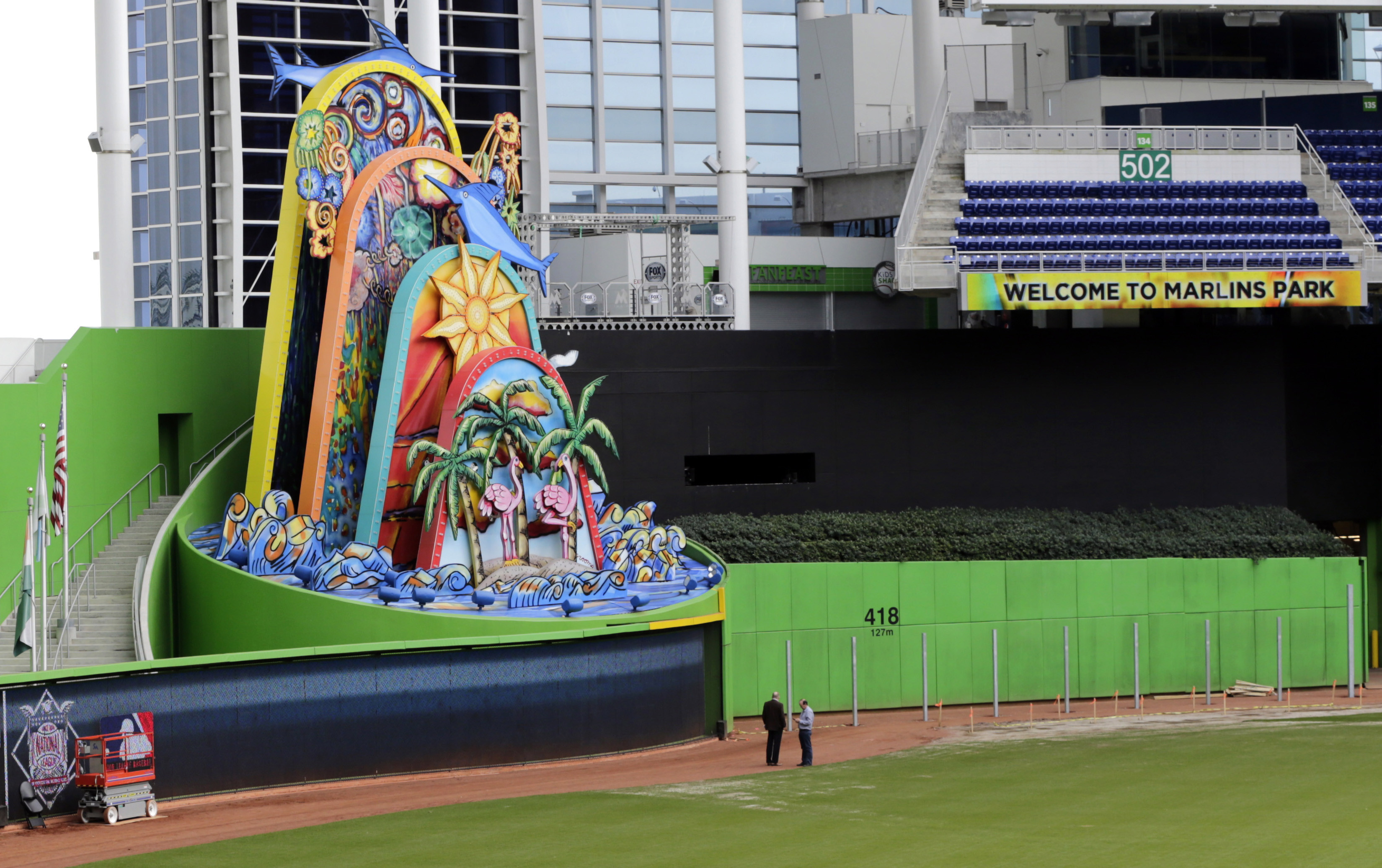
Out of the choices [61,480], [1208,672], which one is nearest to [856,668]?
[1208,672]

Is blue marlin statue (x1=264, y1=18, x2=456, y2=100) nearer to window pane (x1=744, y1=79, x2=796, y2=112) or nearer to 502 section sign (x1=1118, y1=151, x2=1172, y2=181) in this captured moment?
502 section sign (x1=1118, y1=151, x2=1172, y2=181)

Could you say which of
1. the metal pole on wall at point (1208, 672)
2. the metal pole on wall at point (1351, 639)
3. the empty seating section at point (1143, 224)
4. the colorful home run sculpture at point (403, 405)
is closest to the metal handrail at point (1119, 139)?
the empty seating section at point (1143, 224)

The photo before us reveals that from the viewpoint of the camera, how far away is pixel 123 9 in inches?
1366

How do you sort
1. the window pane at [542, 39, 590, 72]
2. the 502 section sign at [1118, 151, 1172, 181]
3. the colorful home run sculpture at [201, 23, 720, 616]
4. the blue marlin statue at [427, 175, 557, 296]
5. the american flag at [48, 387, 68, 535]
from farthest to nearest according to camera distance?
the window pane at [542, 39, 590, 72] → the 502 section sign at [1118, 151, 1172, 181] → the blue marlin statue at [427, 175, 557, 296] → the colorful home run sculpture at [201, 23, 720, 616] → the american flag at [48, 387, 68, 535]

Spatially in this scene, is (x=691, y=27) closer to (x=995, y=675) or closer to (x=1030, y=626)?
(x=1030, y=626)

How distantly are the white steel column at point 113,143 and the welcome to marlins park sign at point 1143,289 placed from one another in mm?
17302

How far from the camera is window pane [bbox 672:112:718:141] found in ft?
187

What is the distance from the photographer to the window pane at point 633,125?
2210 inches

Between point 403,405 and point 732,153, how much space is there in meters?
13.5

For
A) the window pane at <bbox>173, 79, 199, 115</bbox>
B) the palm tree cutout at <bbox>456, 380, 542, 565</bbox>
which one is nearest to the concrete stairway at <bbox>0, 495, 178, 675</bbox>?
the palm tree cutout at <bbox>456, 380, 542, 565</bbox>

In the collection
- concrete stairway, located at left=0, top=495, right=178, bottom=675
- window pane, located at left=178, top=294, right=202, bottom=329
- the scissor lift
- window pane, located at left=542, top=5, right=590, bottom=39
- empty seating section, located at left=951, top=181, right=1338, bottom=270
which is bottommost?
the scissor lift

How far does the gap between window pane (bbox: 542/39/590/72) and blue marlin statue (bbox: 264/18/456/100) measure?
974 inches

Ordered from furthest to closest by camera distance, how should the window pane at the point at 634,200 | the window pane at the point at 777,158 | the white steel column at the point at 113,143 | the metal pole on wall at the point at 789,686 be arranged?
1. the window pane at the point at 777,158
2. the window pane at the point at 634,200
3. the white steel column at the point at 113,143
4. the metal pole on wall at the point at 789,686

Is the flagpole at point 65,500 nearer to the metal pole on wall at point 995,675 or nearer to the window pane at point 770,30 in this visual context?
the metal pole on wall at point 995,675
